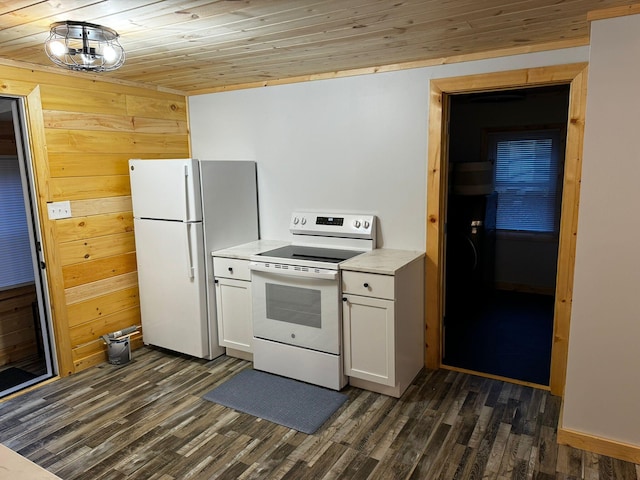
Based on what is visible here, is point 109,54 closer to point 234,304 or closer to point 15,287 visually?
point 234,304

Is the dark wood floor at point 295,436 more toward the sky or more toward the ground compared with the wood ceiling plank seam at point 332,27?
more toward the ground

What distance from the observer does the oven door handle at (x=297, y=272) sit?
3.00 m

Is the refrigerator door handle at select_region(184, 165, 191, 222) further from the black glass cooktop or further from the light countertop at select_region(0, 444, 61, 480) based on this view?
the light countertop at select_region(0, 444, 61, 480)

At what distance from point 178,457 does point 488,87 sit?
2.88 meters

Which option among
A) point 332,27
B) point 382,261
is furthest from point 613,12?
point 382,261

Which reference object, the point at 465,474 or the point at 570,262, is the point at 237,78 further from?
the point at 465,474

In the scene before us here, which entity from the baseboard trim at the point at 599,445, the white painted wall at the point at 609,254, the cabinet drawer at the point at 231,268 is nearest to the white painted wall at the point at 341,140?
the cabinet drawer at the point at 231,268

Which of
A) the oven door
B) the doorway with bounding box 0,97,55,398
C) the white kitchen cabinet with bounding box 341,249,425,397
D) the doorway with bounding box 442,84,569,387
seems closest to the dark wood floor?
the white kitchen cabinet with bounding box 341,249,425,397

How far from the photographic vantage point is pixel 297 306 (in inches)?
126

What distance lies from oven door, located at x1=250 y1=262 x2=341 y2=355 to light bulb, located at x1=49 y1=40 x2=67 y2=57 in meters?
1.72

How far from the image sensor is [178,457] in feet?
8.13

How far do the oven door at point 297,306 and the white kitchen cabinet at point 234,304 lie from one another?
143 mm

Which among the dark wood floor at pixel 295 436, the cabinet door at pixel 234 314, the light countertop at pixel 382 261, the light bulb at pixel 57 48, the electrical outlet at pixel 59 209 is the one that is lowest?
the dark wood floor at pixel 295 436

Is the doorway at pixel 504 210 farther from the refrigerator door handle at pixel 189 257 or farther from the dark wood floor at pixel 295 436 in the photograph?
the refrigerator door handle at pixel 189 257
